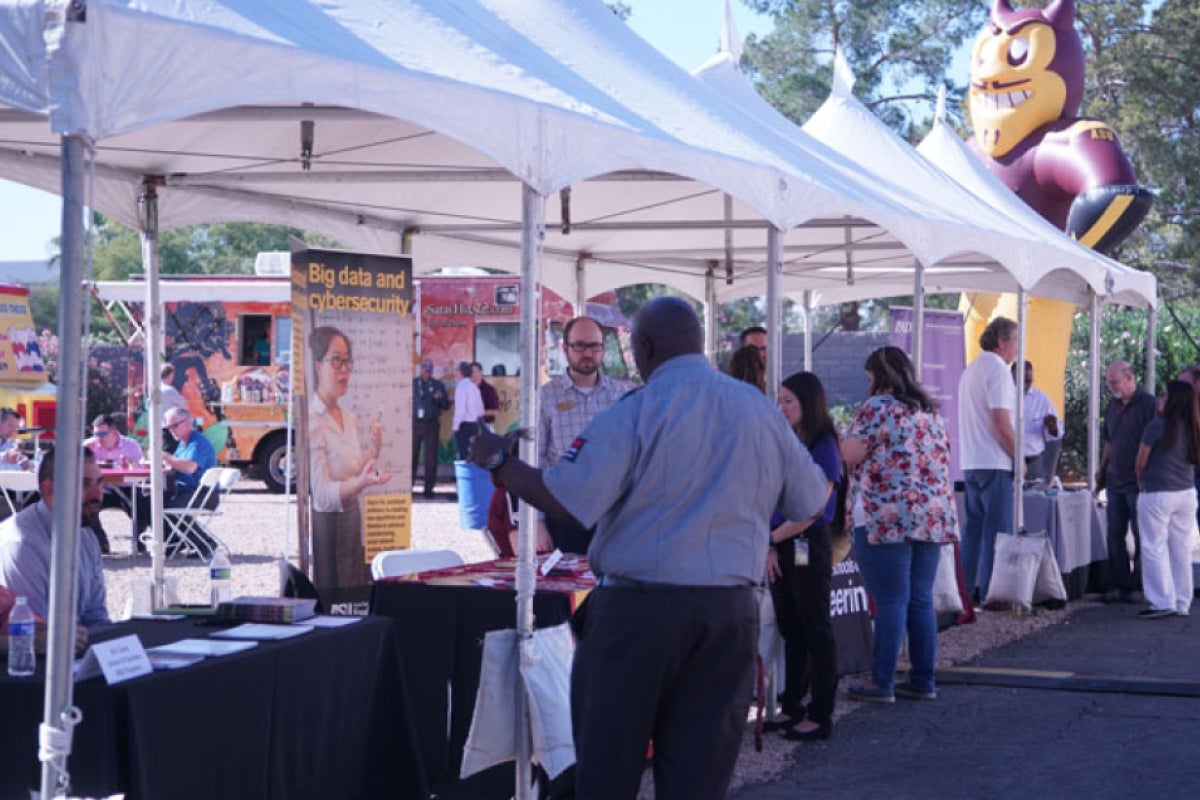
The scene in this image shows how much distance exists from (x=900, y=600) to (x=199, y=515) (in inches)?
313

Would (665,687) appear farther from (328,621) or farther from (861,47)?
(861,47)

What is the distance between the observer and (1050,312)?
17219mm

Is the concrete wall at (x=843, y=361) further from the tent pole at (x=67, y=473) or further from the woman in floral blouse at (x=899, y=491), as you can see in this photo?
the tent pole at (x=67, y=473)

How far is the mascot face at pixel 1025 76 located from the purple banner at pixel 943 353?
2260 mm

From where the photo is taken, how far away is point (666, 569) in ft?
13.8

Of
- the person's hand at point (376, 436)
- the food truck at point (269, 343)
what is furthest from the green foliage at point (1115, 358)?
the person's hand at point (376, 436)

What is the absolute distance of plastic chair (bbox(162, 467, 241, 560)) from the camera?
544 inches

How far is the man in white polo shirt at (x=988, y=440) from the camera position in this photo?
10.8 meters

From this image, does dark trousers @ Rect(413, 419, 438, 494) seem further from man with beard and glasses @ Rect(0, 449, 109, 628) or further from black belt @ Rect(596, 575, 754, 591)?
black belt @ Rect(596, 575, 754, 591)

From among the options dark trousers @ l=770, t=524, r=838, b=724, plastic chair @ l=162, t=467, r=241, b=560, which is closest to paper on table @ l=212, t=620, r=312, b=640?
dark trousers @ l=770, t=524, r=838, b=724

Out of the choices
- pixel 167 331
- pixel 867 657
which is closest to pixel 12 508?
pixel 167 331

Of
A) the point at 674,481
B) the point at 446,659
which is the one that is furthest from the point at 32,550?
the point at 674,481

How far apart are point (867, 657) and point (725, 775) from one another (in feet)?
15.0

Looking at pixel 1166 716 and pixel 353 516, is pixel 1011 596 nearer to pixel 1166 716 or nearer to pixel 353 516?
pixel 1166 716
